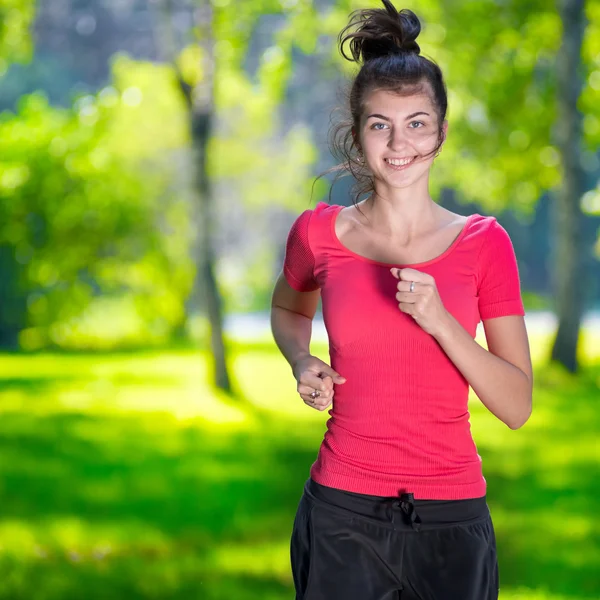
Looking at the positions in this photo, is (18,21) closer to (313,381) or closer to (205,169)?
(205,169)

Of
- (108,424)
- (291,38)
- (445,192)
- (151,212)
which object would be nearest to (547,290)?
(445,192)

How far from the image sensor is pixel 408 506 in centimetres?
173

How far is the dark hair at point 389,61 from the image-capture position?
1829 millimetres

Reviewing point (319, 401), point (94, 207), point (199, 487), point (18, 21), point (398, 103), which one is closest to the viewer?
point (319, 401)

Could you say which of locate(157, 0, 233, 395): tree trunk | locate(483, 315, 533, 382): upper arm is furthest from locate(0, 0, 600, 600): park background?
locate(483, 315, 533, 382): upper arm

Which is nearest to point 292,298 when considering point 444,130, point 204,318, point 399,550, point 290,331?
point 290,331

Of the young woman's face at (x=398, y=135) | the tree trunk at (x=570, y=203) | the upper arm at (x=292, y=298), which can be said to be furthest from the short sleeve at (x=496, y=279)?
the tree trunk at (x=570, y=203)

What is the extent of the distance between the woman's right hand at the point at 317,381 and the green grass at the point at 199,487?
274cm

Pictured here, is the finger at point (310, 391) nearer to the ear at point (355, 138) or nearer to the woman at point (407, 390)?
the woman at point (407, 390)

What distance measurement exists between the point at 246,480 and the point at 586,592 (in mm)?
2726

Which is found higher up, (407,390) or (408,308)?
(408,308)

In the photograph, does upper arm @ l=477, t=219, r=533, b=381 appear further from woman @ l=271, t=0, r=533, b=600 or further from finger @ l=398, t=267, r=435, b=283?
finger @ l=398, t=267, r=435, b=283

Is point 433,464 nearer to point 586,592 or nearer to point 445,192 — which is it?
point 586,592

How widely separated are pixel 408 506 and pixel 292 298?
0.56 meters
